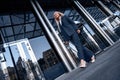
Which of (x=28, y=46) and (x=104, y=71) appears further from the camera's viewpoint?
(x=28, y=46)

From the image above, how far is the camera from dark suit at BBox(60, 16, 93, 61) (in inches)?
130

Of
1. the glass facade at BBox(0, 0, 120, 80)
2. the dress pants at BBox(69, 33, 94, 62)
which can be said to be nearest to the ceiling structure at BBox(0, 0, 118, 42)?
the glass facade at BBox(0, 0, 120, 80)

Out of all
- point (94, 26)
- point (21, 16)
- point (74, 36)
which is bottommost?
point (74, 36)

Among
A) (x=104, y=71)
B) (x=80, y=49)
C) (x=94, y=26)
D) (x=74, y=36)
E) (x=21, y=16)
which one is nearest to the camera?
(x=104, y=71)

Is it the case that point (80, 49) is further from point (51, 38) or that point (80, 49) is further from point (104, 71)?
point (51, 38)

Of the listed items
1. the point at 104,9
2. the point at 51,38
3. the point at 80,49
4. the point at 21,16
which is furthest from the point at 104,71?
the point at 21,16

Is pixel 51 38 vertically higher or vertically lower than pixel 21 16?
lower

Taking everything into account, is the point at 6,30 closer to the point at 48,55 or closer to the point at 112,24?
the point at 112,24

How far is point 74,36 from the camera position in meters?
3.38

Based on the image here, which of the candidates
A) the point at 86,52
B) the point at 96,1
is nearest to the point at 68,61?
the point at 86,52

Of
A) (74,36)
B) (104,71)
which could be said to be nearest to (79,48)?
(74,36)

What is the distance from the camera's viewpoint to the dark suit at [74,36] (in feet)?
10.8

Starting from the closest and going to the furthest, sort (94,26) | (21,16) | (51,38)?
(51,38) → (94,26) → (21,16)

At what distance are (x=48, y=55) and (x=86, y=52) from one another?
5836 centimetres
